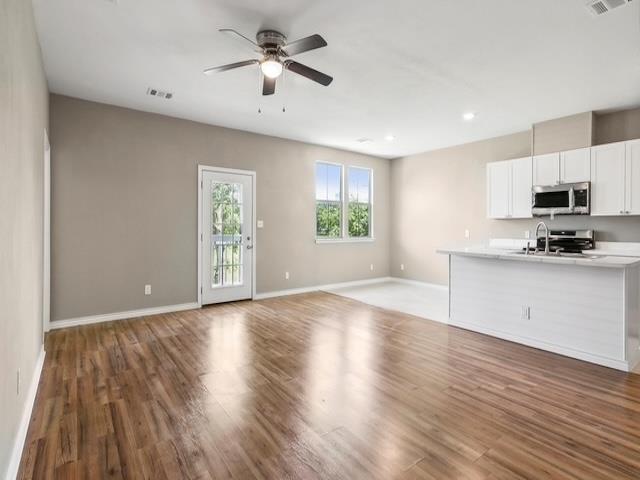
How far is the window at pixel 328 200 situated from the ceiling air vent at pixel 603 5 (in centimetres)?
484

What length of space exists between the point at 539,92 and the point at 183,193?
5.03 m

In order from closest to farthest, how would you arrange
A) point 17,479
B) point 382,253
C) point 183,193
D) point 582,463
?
point 17,479 → point 582,463 → point 183,193 → point 382,253

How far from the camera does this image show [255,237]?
5.93m

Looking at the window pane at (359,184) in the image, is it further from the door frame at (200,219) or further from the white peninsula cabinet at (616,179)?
the white peninsula cabinet at (616,179)

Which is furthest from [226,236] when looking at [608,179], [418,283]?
[608,179]

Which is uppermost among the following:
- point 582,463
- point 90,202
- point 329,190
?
point 329,190

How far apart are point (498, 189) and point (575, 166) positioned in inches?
43.1

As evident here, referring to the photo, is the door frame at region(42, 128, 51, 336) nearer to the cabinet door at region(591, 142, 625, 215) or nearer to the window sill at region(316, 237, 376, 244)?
the window sill at region(316, 237, 376, 244)

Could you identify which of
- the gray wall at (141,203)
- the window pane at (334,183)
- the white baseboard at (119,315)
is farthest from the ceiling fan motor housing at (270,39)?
the window pane at (334,183)

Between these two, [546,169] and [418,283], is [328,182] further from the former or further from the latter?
[546,169]

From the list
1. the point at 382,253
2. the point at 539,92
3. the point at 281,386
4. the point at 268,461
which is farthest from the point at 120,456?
the point at 382,253

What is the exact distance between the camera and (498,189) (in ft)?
18.4

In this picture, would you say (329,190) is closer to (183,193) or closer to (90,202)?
(183,193)

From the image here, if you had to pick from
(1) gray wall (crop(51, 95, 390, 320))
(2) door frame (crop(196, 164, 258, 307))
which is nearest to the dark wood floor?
(1) gray wall (crop(51, 95, 390, 320))
